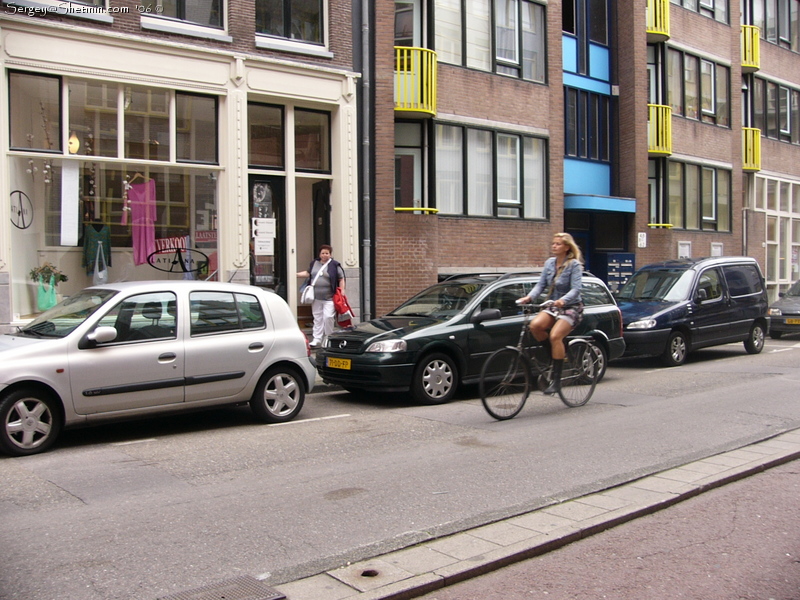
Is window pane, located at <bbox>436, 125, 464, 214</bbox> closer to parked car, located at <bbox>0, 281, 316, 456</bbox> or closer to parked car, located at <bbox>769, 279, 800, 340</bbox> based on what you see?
parked car, located at <bbox>769, 279, 800, 340</bbox>

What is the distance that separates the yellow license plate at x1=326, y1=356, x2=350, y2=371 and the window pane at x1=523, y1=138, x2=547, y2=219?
10.3 m

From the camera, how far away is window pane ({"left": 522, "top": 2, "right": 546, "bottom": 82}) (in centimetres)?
1991

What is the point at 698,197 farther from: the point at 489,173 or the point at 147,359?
the point at 147,359

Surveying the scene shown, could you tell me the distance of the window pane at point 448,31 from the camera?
18.0m

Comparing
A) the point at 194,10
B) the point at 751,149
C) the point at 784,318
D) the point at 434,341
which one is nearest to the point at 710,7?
the point at 751,149

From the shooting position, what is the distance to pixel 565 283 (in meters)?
9.45

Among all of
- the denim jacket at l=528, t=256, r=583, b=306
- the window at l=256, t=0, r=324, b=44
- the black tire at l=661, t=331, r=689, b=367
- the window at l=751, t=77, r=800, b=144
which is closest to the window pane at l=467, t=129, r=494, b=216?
the window at l=256, t=0, r=324, b=44

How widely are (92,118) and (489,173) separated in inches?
360

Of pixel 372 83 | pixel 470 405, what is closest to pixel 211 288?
pixel 470 405

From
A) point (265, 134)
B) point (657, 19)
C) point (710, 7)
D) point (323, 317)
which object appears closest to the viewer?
point (323, 317)

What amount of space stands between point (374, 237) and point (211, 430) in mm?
8506

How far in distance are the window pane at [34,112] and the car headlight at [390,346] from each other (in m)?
6.62

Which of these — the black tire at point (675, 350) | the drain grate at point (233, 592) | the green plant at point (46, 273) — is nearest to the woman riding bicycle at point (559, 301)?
the drain grate at point (233, 592)

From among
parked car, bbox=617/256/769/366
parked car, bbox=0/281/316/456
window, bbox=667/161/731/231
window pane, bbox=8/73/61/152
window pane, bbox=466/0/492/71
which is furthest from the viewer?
window, bbox=667/161/731/231
